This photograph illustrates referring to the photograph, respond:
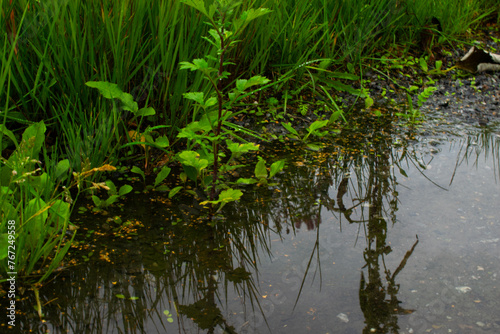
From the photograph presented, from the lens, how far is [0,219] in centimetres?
132

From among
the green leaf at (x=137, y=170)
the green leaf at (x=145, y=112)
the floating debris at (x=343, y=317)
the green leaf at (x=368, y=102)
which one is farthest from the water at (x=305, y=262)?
the green leaf at (x=368, y=102)

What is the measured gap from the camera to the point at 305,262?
1475 millimetres

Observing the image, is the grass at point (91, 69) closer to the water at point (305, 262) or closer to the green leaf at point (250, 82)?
the water at point (305, 262)

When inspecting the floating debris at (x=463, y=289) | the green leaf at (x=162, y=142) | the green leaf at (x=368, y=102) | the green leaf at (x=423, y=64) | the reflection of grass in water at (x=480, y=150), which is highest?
the green leaf at (x=423, y=64)

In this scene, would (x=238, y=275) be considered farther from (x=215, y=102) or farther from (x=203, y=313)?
(x=215, y=102)

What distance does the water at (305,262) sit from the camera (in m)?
1.24

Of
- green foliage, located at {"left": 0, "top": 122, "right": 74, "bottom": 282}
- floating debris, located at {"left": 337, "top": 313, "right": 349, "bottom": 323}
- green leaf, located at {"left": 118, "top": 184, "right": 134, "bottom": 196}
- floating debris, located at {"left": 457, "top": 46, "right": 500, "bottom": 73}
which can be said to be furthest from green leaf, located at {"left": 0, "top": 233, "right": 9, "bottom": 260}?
floating debris, located at {"left": 457, "top": 46, "right": 500, "bottom": 73}

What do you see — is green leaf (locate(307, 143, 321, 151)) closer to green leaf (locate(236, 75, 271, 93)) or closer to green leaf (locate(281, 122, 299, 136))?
green leaf (locate(281, 122, 299, 136))

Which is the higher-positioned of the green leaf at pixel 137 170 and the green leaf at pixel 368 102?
the green leaf at pixel 368 102

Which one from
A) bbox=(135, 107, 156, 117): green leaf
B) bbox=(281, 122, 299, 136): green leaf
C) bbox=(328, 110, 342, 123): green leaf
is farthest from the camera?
Answer: bbox=(328, 110, 342, 123): green leaf

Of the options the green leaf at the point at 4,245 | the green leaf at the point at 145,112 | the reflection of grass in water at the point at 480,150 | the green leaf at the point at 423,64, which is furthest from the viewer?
the green leaf at the point at 423,64

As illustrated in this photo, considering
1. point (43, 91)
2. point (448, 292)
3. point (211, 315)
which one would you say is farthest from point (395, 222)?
point (43, 91)

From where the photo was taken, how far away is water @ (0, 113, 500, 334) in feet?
4.07

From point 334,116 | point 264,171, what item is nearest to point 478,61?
point 334,116
